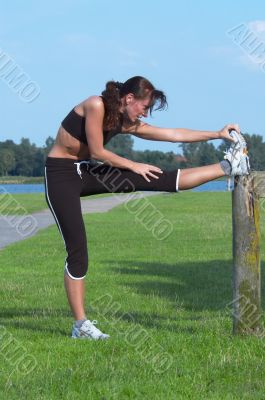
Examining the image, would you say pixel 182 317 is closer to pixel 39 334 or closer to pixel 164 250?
pixel 39 334

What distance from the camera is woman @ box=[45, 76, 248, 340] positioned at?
6645mm

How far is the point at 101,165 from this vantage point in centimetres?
704

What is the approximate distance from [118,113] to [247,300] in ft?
6.12

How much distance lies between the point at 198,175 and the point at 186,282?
5.23 m

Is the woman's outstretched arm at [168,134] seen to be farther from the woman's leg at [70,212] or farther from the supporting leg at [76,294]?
the supporting leg at [76,294]

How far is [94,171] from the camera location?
7.02 m

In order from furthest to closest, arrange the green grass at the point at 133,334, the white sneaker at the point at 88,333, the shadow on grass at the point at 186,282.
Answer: the shadow on grass at the point at 186,282
the white sneaker at the point at 88,333
the green grass at the point at 133,334

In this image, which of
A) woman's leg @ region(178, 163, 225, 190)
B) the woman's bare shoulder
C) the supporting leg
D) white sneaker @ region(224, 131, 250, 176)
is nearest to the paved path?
the supporting leg

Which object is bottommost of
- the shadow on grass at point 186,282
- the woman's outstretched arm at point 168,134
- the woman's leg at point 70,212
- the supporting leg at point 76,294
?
the shadow on grass at point 186,282

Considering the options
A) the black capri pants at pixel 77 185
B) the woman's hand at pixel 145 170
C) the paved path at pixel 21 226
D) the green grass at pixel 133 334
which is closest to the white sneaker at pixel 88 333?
the green grass at pixel 133 334

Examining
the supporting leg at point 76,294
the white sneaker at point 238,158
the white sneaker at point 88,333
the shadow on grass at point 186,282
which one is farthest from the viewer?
the shadow on grass at point 186,282

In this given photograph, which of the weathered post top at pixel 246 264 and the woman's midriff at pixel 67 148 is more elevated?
the woman's midriff at pixel 67 148

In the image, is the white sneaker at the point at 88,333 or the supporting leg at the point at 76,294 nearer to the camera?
the white sneaker at the point at 88,333

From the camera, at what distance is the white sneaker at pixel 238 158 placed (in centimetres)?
652
